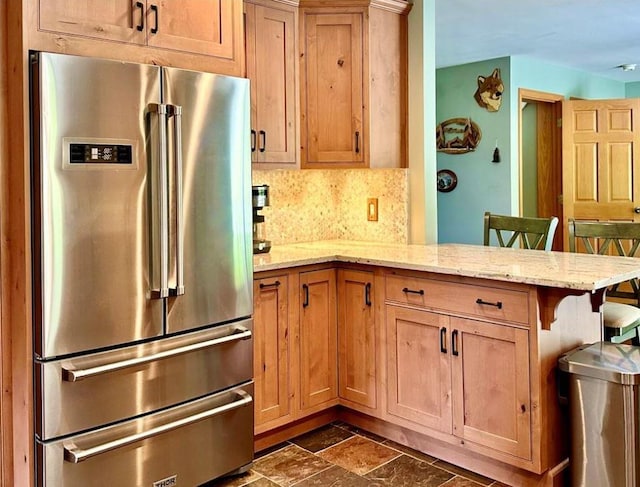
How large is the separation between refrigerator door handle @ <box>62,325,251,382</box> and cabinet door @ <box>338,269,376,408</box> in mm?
688

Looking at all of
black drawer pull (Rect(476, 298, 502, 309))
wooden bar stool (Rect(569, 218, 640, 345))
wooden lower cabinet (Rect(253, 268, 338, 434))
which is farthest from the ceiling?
black drawer pull (Rect(476, 298, 502, 309))

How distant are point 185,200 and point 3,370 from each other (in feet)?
2.82

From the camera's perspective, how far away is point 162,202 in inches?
87.4

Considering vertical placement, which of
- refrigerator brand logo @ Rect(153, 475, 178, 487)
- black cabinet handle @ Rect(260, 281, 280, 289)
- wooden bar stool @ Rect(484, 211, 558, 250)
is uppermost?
wooden bar stool @ Rect(484, 211, 558, 250)

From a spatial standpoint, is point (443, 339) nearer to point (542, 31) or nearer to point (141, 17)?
point (141, 17)

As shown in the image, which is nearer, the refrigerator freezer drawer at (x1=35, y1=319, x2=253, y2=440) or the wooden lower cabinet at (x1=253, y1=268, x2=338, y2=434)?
the refrigerator freezer drawer at (x1=35, y1=319, x2=253, y2=440)

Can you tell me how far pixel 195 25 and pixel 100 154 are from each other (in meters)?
0.72

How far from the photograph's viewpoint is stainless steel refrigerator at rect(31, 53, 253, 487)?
79.0 inches

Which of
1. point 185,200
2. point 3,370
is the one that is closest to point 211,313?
point 185,200

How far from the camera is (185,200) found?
2314 mm

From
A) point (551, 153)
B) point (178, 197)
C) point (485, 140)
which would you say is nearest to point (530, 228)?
point (178, 197)

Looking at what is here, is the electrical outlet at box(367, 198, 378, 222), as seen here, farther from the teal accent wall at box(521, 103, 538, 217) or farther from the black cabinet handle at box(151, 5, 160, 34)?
the teal accent wall at box(521, 103, 538, 217)

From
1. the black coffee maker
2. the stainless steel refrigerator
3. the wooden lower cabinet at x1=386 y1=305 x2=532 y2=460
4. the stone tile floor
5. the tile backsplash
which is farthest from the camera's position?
the tile backsplash

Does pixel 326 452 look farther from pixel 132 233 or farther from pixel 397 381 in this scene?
pixel 132 233
